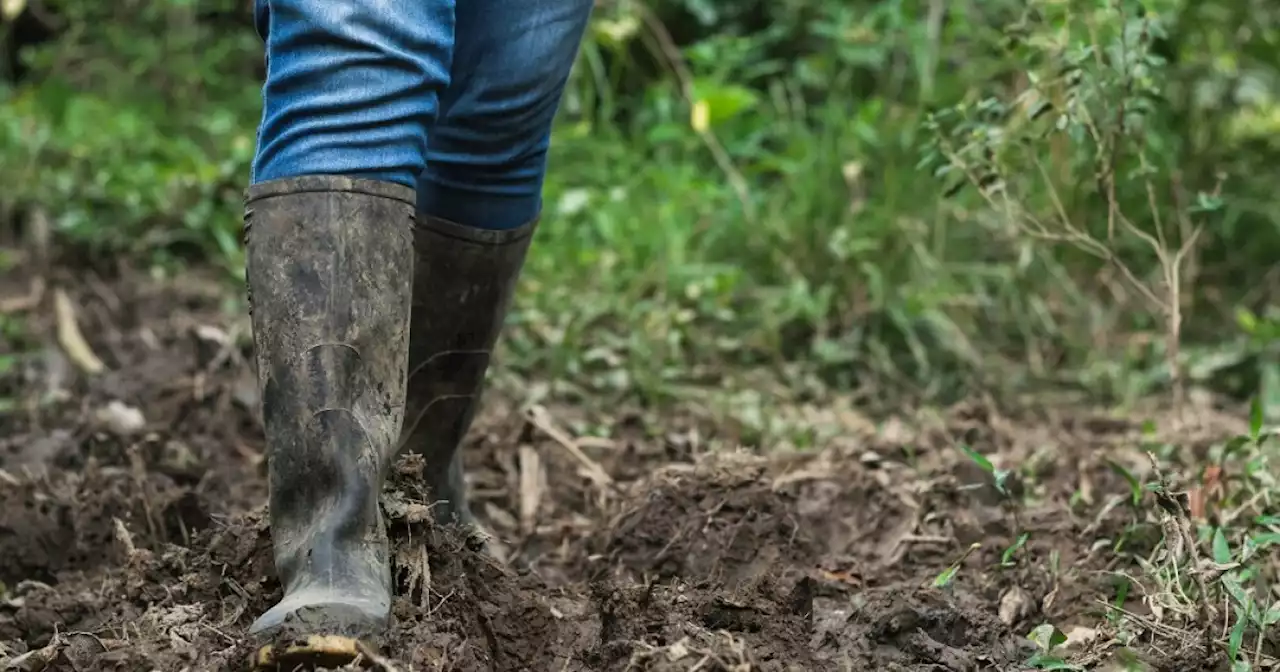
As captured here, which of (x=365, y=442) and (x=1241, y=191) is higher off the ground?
(x=365, y=442)

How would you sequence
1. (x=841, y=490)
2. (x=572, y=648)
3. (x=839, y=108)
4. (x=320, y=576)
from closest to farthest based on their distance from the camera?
(x=320, y=576) → (x=572, y=648) → (x=841, y=490) → (x=839, y=108)

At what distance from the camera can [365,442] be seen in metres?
1.45

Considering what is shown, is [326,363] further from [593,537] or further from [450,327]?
[593,537]

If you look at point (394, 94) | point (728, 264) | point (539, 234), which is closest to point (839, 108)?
point (728, 264)

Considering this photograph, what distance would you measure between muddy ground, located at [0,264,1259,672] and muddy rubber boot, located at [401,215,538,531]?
21 cm

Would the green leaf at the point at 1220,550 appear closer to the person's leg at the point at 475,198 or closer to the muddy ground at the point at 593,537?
the muddy ground at the point at 593,537

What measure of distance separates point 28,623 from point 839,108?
304 centimetres

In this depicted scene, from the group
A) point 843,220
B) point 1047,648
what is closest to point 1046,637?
point 1047,648

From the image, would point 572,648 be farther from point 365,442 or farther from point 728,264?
point 728,264

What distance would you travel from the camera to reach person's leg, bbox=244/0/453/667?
1434 mm

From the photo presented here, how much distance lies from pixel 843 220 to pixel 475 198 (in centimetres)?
218

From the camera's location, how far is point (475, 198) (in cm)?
190

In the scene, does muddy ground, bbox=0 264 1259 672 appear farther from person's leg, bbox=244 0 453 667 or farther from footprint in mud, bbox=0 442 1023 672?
person's leg, bbox=244 0 453 667

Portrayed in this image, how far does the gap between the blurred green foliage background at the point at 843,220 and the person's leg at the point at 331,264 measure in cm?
156
